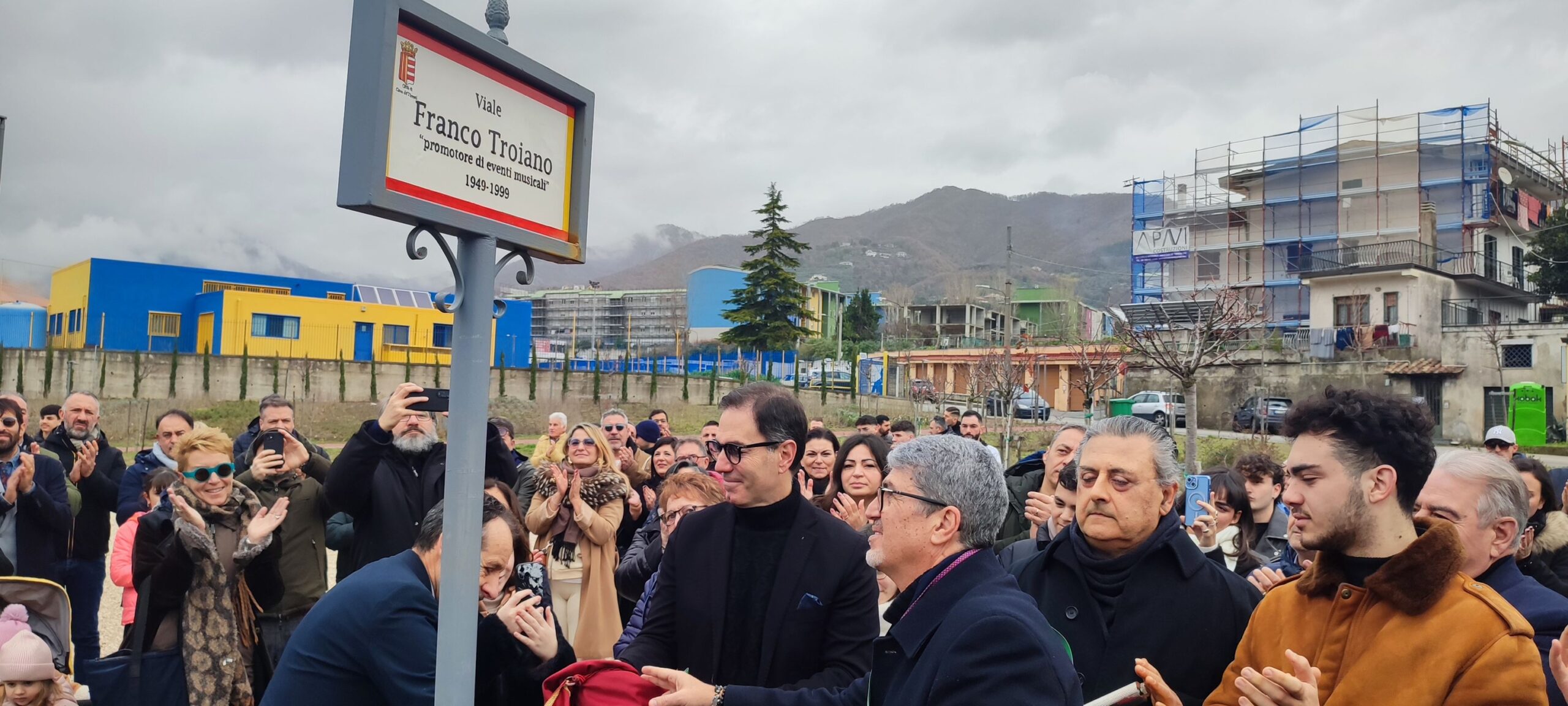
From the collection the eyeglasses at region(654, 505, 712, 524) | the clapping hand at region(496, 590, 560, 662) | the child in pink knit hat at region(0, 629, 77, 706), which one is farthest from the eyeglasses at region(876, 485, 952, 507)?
the child in pink knit hat at region(0, 629, 77, 706)

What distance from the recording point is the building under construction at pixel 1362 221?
43.9m

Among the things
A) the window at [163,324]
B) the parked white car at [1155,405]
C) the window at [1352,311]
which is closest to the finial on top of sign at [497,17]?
the parked white car at [1155,405]

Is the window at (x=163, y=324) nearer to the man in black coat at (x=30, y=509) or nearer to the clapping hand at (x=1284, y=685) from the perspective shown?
the man in black coat at (x=30, y=509)

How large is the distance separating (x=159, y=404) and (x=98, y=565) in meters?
26.7

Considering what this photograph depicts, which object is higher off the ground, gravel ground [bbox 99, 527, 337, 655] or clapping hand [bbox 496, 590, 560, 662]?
clapping hand [bbox 496, 590, 560, 662]

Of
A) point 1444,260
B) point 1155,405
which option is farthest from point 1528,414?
point 1444,260

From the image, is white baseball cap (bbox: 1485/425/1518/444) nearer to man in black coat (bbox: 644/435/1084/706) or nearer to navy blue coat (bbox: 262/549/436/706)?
man in black coat (bbox: 644/435/1084/706)

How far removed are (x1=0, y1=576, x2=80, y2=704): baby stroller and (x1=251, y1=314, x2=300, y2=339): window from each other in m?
40.8

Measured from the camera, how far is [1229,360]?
125ft

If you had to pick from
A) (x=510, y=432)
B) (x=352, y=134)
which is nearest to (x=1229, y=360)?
(x=510, y=432)

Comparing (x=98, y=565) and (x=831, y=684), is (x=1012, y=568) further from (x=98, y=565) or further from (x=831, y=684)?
(x=98, y=565)

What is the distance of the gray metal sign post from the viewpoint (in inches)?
80.3

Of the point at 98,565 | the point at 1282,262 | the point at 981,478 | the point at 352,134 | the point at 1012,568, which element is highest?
the point at 1282,262

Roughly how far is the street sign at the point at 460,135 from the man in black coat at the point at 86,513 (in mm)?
6144
